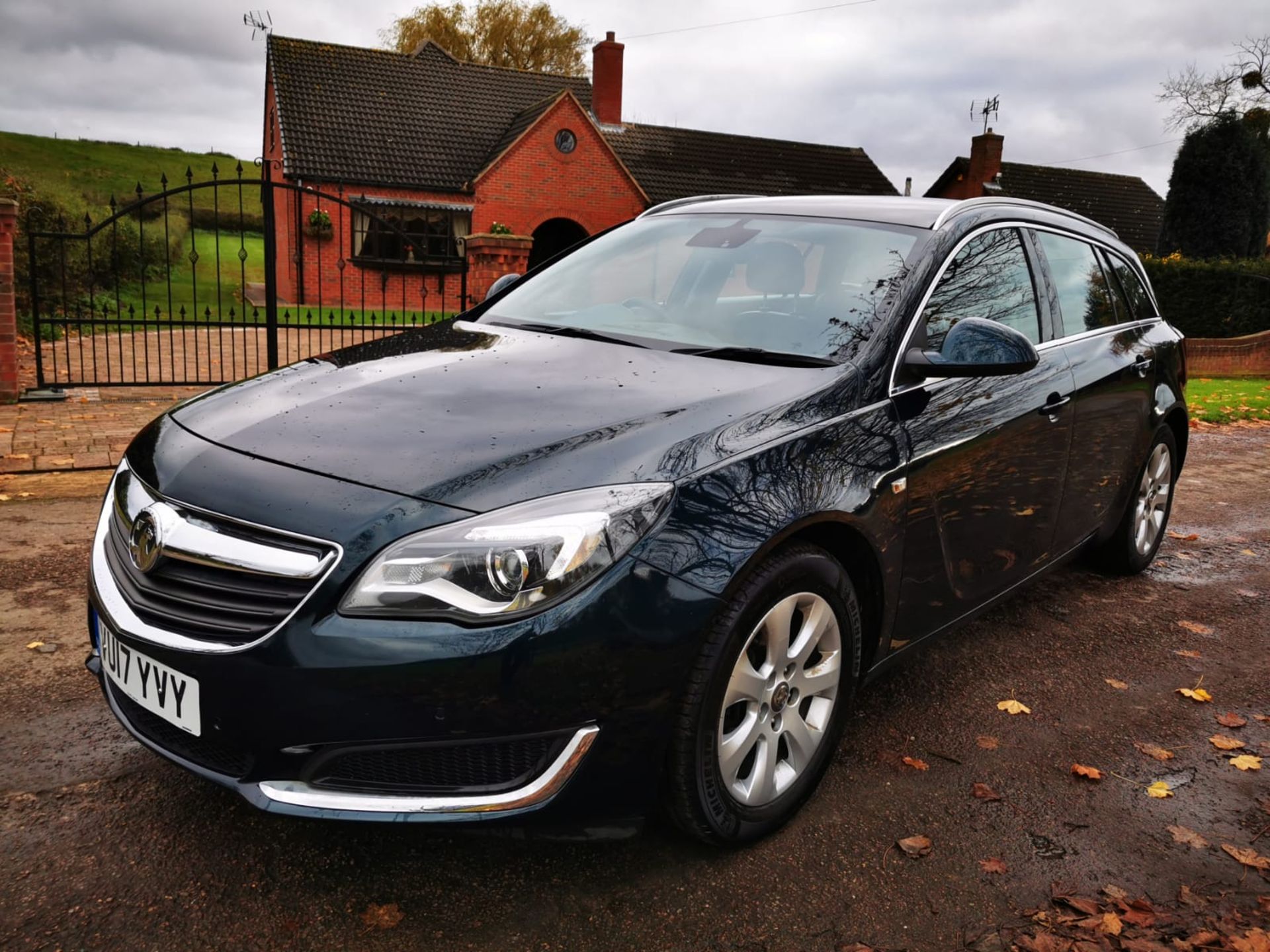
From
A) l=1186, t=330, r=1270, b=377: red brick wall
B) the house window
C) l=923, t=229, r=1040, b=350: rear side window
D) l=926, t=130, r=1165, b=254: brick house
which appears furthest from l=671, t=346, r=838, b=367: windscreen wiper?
l=926, t=130, r=1165, b=254: brick house

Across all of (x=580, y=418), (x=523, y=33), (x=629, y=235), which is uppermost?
(x=523, y=33)

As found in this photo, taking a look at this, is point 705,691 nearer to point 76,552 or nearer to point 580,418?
point 580,418

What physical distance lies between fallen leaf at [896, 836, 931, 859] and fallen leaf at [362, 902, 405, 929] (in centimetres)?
126

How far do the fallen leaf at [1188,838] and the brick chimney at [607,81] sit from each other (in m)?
28.2

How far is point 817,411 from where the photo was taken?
264 cm

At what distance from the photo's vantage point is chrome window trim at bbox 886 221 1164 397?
2934mm

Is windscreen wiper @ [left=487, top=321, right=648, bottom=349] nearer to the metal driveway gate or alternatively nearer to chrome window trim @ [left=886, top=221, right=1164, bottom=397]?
chrome window trim @ [left=886, top=221, right=1164, bottom=397]

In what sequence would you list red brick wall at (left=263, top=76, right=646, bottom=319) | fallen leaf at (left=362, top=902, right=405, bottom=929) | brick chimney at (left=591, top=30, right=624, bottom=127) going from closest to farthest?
1. fallen leaf at (left=362, top=902, right=405, bottom=929)
2. red brick wall at (left=263, top=76, right=646, bottom=319)
3. brick chimney at (left=591, top=30, right=624, bottom=127)

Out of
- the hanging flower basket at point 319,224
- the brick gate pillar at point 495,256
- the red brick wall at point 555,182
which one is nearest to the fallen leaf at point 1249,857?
the brick gate pillar at point 495,256

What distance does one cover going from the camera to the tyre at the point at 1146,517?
15.7 ft

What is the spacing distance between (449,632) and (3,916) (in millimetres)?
1180

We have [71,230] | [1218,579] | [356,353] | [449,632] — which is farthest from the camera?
[71,230]

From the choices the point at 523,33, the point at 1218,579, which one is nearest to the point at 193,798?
the point at 1218,579

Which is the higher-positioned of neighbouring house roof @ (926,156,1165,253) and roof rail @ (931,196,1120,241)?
neighbouring house roof @ (926,156,1165,253)
